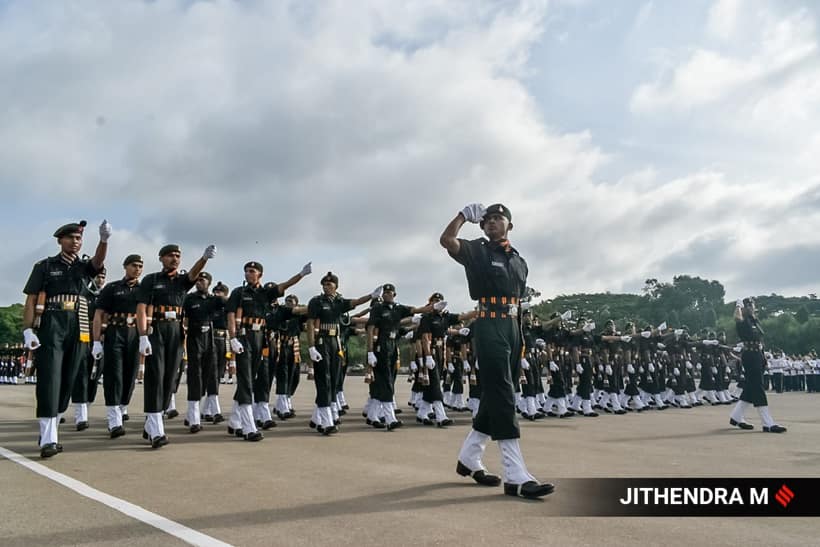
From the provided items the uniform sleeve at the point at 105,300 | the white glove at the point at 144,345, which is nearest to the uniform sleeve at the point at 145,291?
the white glove at the point at 144,345

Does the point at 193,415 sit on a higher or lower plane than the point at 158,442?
higher

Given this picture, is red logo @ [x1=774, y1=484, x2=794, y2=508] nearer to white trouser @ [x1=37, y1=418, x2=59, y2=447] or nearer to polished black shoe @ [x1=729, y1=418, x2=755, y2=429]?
white trouser @ [x1=37, y1=418, x2=59, y2=447]

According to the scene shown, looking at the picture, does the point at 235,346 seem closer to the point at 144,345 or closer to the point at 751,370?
the point at 144,345

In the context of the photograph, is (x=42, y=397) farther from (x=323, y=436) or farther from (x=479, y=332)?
(x=479, y=332)

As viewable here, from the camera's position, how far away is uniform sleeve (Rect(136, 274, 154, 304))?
30.2ft

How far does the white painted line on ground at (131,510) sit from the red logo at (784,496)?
14.1 ft

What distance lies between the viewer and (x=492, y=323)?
21.1 ft

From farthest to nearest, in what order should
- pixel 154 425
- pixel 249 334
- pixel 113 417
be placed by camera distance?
pixel 249 334 < pixel 113 417 < pixel 154 425

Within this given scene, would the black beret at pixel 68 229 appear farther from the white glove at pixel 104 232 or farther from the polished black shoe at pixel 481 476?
the polished black shoe at pixel 481 476

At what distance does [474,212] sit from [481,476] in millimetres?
2473

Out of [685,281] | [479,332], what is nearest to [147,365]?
[479,332]

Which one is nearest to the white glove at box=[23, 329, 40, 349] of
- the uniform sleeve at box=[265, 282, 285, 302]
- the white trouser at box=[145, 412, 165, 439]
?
the white trouser at box=[145, 412, 165, 439]

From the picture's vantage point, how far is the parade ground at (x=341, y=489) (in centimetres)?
443

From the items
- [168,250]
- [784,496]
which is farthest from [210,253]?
[784,496]
